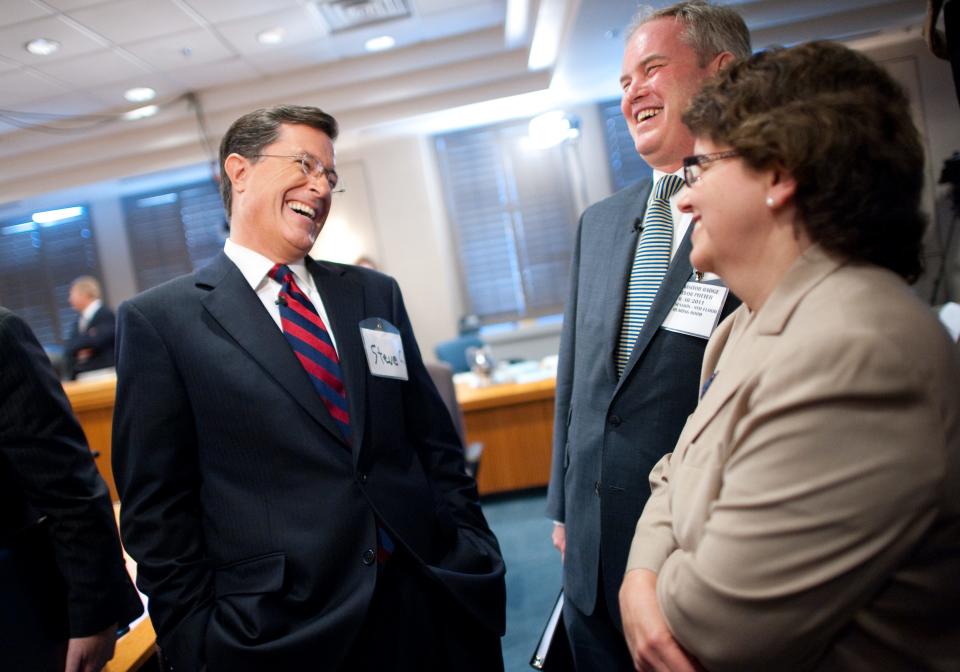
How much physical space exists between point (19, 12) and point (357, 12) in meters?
2.12

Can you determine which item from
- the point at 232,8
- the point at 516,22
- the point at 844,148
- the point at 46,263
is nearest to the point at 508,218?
the point at 516,22

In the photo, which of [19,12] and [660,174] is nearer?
[660,174]

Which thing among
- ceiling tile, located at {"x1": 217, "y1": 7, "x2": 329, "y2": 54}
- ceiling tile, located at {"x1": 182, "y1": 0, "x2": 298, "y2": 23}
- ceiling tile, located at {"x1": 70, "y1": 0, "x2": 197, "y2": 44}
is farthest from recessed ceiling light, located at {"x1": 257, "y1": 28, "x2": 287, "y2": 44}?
ceiling tile, located at {"x1": 70, "y1": 0, "x2": 197, "y2": 44}

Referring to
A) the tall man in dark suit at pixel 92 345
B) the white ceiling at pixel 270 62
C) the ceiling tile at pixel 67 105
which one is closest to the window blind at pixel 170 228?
the white ceiling at pixel 270 62

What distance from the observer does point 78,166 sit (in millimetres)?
6477

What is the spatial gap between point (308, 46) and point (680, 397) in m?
4.96

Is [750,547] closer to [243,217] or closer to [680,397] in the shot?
[680,397]

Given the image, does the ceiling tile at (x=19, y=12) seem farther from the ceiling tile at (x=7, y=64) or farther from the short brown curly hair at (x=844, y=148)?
the short brown curly hair at (x=844, y=148)

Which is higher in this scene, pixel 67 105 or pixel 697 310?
pixel 67 105

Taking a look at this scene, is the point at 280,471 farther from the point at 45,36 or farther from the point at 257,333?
the point at 45,36

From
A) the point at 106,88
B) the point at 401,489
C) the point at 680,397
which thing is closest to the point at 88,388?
the point at 106,88

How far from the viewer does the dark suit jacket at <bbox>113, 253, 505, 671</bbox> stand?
1.11 m

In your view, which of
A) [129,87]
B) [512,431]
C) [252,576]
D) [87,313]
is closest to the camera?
[252,576]

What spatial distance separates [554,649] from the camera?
1422 millimetres
